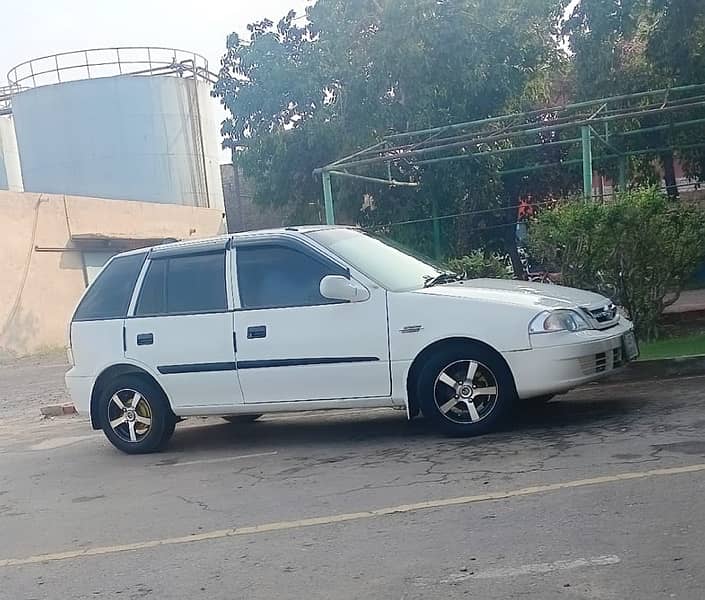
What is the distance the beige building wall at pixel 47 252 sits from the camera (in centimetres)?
2062

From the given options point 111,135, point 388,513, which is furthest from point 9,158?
point 388,513

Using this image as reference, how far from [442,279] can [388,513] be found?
2.70 m

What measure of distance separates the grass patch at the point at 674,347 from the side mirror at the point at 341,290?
364 cm

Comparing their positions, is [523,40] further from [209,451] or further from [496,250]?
[209,451]

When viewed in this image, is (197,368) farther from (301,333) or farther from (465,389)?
(465,389)

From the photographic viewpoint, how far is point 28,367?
61.7ft

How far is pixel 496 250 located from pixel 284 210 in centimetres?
596

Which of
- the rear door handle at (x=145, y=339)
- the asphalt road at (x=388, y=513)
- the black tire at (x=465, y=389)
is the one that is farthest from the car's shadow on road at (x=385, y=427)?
the rear door handle at (x=145, y=339)

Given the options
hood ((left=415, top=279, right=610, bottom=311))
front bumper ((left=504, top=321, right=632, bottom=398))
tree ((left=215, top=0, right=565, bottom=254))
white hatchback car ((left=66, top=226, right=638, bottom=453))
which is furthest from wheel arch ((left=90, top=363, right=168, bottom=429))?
tree ((left=215, top=0, right=565, bottom=254))

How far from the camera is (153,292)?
25.5 feet

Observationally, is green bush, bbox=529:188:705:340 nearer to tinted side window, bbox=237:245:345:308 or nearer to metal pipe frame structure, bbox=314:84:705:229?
metal pipe frame structure, bbox=314:84:705:229

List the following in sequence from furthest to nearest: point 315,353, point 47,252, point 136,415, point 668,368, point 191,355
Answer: point 47,252 → point 668,368 → point 136,415 → point 191,355 → point 315,353

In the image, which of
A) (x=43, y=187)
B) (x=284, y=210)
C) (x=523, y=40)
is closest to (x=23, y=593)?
(x=523, y=40)

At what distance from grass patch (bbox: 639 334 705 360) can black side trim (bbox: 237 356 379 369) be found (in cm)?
362
